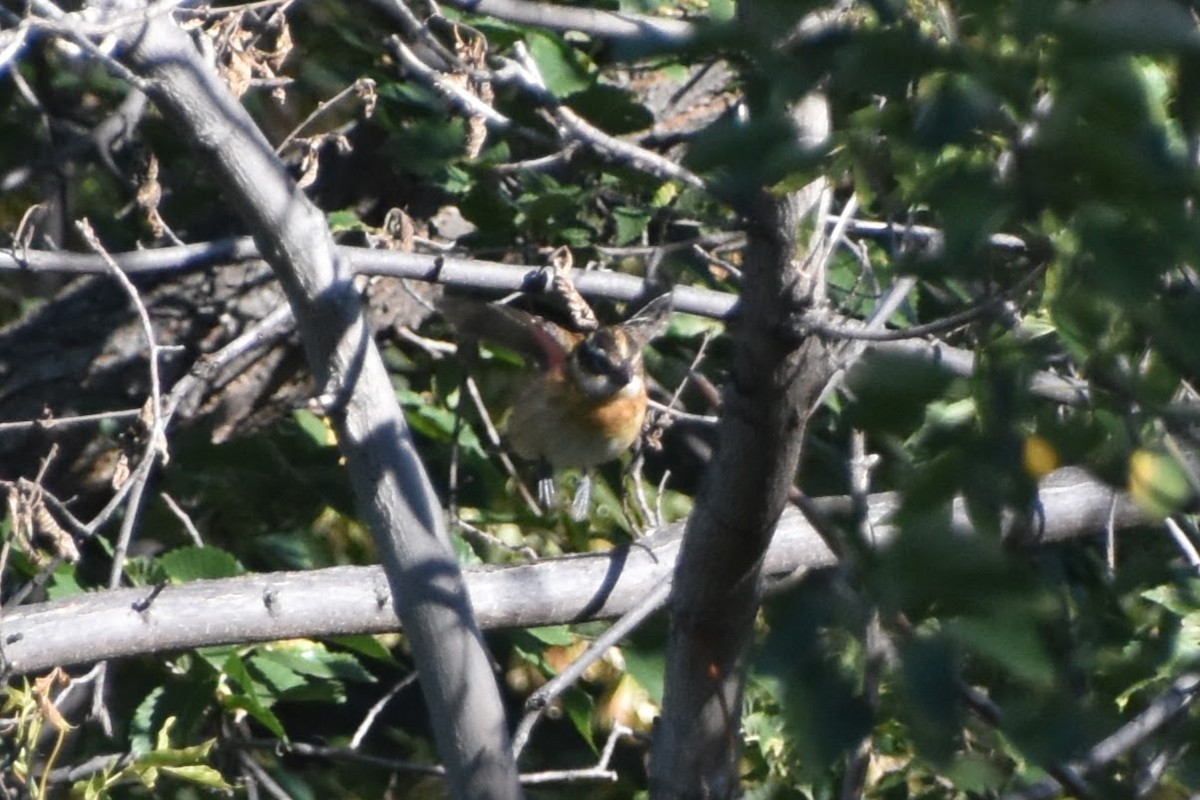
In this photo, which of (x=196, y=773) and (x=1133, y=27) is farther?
(x=196, y=773)

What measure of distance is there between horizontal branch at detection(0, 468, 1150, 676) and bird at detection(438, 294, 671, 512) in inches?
32.9

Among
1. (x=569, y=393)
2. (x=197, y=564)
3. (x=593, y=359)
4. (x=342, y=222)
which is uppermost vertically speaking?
(x=342, y=222)

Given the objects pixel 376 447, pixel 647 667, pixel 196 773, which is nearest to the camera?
pixel 376 447

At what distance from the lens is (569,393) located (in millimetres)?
3906

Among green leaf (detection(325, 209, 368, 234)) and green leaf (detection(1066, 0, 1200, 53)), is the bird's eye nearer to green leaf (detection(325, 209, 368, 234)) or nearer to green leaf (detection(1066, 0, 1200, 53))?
green leaf (detection(325, 209, 368, 234))

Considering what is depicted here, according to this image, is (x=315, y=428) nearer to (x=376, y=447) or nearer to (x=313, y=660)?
(x=313, y=660)

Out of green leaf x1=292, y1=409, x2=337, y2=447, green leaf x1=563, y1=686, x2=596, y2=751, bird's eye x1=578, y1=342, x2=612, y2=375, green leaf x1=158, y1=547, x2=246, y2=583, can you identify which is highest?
green leaf x1=158, y1=547, x2=246, y2=583

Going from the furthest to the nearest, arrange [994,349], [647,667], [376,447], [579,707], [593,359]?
[593,359], [579,707], [647,667], [376,447], [994,349]

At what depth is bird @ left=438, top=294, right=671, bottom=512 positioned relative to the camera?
3.64 m

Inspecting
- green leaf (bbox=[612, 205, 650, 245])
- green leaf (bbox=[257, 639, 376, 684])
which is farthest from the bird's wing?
green leaf (bbox=[257, 639, 376, 684])

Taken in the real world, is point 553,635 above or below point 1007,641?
below

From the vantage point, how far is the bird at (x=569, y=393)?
3.64 metres

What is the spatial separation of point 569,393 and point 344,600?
1412 mm

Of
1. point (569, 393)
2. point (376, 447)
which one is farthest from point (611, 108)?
point (376, 447)
